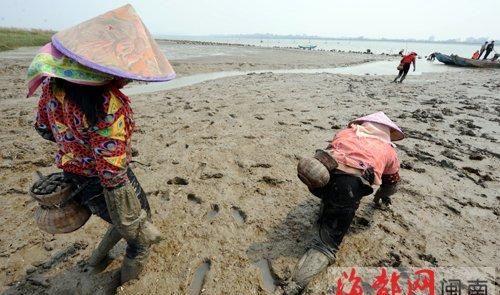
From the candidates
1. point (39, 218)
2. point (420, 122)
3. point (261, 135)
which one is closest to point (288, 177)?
point (261, 135)

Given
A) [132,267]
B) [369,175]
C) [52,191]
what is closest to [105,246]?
[132,267]

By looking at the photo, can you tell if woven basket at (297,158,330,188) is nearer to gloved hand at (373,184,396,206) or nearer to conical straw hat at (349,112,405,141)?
conical straw hat at (349,112,405,141)

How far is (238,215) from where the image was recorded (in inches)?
136

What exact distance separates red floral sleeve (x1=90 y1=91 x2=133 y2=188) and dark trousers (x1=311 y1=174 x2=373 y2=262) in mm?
1641

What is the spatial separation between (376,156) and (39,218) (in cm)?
262

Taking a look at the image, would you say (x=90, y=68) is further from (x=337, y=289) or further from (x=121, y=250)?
(x=337, y=289)

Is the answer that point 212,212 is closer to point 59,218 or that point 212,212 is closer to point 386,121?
point 59,218

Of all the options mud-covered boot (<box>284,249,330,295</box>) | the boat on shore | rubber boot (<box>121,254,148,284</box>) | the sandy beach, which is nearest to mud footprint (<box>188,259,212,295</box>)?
the sandy beach

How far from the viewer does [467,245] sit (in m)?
2.95

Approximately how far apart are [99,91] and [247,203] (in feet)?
7.33

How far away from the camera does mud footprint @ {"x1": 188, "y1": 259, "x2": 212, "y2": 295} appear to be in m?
2.51

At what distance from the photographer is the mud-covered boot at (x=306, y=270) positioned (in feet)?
8.20

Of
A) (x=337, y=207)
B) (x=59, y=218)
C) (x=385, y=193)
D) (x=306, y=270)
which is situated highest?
(x=59, y=218)

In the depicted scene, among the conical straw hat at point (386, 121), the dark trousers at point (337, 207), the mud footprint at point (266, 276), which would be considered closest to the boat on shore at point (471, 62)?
the conical straw hat at point (386, 121)
